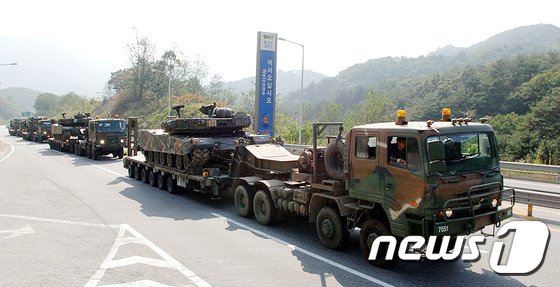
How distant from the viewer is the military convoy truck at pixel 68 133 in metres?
32.8

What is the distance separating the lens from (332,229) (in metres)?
8.97

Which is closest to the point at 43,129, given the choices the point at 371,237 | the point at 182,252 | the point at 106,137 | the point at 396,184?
the point at 106,137

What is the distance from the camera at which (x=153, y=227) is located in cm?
1092

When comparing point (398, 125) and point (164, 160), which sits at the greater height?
point (398, 125)

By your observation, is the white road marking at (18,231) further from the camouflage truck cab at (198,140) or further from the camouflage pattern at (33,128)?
the camouflage pattern at (33,128)

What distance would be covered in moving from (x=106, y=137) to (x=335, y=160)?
21.5 m

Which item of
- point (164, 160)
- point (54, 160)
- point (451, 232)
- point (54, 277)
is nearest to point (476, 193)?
point (451, 232)

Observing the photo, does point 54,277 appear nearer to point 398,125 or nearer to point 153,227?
point 153,227

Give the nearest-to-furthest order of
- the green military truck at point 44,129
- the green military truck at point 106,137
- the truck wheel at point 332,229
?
the truck wheel at point 332,229
the green military truck at point 106,137
the green military truck at point 44,129

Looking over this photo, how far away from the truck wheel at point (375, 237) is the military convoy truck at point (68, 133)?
28.2 meters

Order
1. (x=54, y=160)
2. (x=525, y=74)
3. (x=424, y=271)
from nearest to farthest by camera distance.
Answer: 1. (x=424, y=271)
2. (x=54, y=160)
3. (x=525, y=74)

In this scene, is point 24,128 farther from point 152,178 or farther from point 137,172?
point 152,178

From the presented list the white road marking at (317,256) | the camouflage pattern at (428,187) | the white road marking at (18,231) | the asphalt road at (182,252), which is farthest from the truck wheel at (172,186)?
the camouflage pattern at (428,187)

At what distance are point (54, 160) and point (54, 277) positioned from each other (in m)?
22.2
